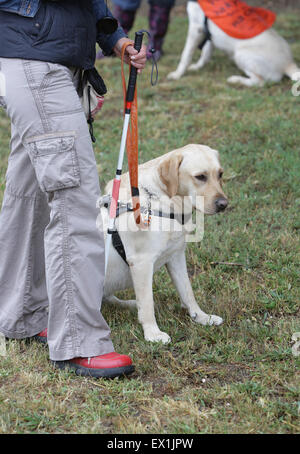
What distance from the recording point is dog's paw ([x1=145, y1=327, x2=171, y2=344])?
3.24 metres

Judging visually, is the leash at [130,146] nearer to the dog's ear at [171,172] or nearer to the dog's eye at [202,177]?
the dog's ear at [171,172]

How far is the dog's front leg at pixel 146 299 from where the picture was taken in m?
3.25

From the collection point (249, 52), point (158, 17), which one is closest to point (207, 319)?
point (249, 52)

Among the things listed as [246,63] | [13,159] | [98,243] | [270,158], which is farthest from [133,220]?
[246,63]

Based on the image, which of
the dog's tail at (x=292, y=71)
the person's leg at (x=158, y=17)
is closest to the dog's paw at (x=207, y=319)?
the dog's tail at (x=292, y=71)

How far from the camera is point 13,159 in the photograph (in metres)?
3.01

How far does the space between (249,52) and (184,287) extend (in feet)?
14.9

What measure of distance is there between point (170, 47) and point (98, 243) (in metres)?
6.72

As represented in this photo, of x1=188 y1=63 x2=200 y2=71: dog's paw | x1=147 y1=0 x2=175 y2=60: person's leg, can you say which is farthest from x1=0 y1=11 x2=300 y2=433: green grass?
x1=147 y1=0 x2=175 y2=60: person's leg

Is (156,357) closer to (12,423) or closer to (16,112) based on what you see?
(12,423)

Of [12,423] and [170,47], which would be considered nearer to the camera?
[12,423]

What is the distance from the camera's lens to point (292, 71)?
7.07m

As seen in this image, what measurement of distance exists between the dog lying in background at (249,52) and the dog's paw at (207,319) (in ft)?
14.2

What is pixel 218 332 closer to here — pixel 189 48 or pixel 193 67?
pixel 189 48
